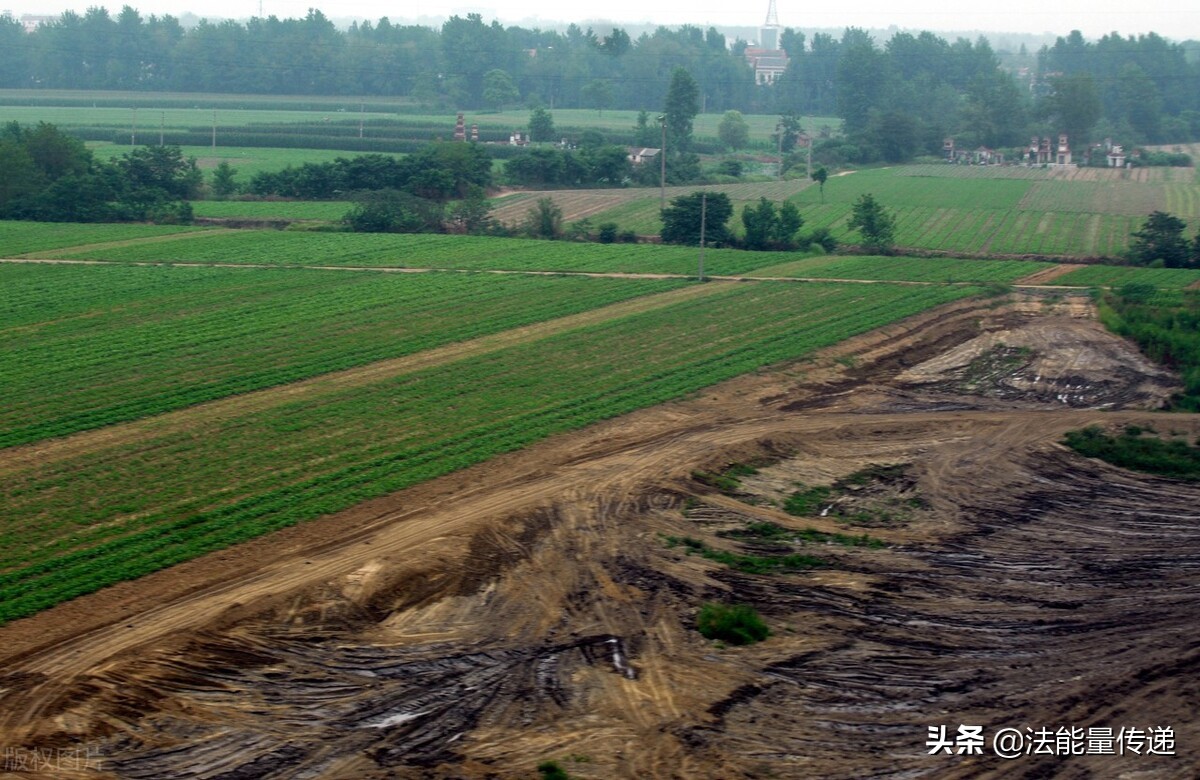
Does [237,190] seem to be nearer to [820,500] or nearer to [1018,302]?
[1018,302]

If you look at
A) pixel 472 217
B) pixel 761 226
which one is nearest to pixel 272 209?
pixel 472 217

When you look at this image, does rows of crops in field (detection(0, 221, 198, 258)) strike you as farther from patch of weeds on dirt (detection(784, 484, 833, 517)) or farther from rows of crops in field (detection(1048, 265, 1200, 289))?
rows of crops in field (detection(1048, 265, 1200, 289))

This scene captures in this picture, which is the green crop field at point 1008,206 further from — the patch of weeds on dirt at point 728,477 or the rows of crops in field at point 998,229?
the patch of weeds on dirt at point 728,477

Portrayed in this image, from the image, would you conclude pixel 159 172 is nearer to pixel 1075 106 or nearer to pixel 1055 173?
pixel 1055 173

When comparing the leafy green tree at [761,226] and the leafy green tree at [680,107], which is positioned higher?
the leafy green tree at [680,107]

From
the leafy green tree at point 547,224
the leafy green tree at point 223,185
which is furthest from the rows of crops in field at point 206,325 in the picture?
the leafy green tree at point 223,185

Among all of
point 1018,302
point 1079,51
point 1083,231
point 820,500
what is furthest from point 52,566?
point 1079,51
